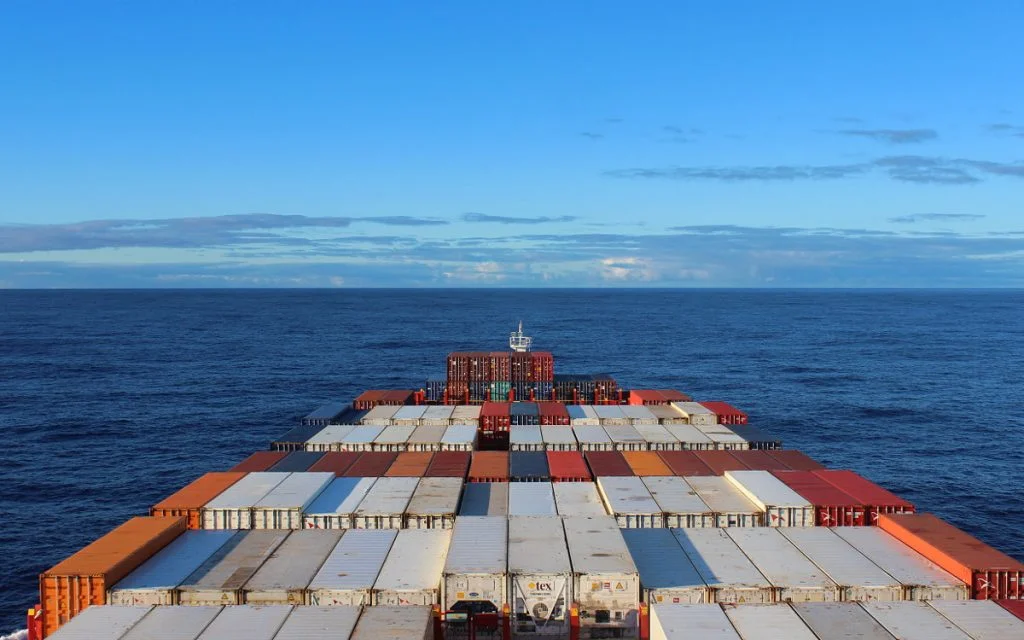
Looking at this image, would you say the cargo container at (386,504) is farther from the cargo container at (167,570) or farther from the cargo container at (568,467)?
the cargo container at (568,467)

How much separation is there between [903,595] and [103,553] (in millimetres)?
30787

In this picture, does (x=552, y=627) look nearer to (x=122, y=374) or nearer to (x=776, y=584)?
(x=776, y=584)

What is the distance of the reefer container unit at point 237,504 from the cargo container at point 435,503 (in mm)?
7799

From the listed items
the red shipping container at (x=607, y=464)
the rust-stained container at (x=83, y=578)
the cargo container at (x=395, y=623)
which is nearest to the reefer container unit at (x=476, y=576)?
the cargo container at (x=395, y=623)

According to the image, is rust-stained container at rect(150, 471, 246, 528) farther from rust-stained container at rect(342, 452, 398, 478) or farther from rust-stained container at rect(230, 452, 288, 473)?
rust-stained container at rect(342, 452, 398, 478)

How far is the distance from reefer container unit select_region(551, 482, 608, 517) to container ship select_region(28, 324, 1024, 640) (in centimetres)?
16

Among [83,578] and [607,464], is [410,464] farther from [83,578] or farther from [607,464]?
[83,578]

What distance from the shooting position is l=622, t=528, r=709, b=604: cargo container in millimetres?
27156

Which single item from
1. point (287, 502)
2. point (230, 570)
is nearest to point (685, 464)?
point (287, 502)

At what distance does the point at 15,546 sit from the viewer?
161ft

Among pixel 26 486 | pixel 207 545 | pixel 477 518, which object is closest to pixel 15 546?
pixel 26 486

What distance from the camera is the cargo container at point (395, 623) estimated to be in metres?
22.2

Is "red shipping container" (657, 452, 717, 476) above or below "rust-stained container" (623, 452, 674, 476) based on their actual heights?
below

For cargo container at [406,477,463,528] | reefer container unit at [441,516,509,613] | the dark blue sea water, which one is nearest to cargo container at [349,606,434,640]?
reefer container unit at [441,516,509,613]
